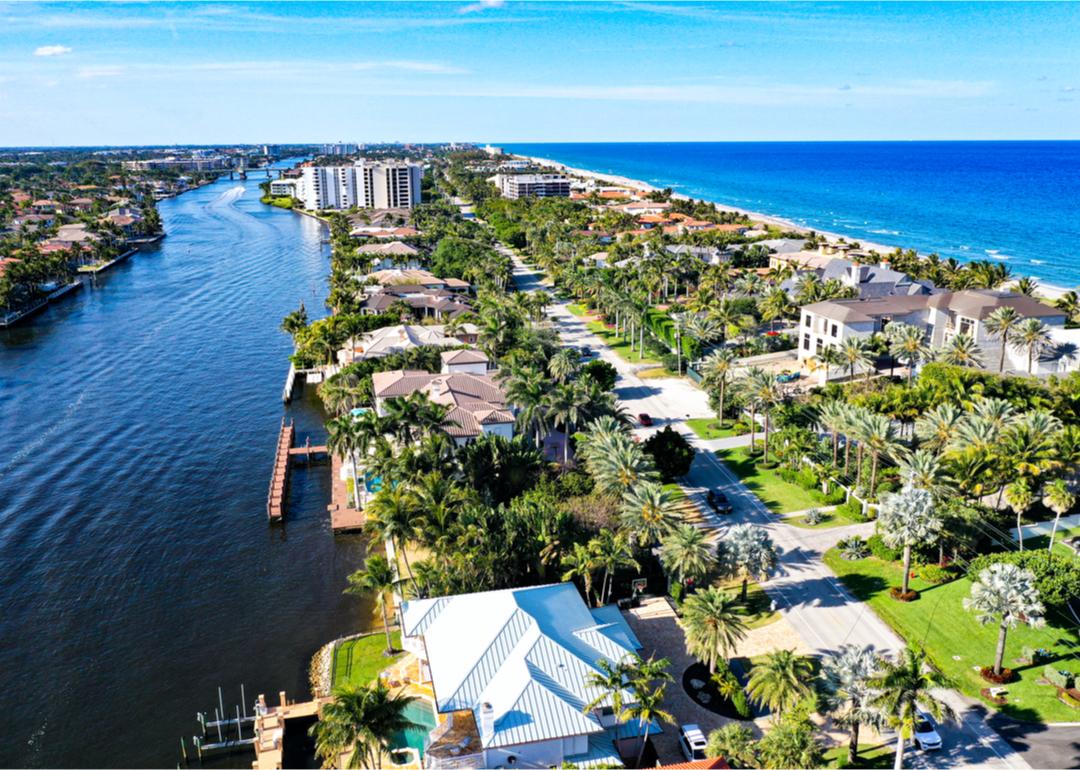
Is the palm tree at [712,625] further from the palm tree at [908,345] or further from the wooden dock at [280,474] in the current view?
the palm tree at [908,345]

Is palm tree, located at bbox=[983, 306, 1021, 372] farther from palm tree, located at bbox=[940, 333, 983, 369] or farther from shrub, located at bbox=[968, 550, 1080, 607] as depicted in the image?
shrub, located at bbox=[968, 550, 1080, 607]

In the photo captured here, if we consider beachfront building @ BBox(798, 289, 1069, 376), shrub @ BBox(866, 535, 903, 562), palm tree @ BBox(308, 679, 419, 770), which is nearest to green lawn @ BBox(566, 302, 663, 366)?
beachfront building @ BBox(798, 289, 1069, 376)

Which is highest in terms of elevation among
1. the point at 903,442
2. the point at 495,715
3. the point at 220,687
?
the point at 903,442

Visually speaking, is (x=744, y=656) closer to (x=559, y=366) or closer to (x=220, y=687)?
(x=220, y=687)

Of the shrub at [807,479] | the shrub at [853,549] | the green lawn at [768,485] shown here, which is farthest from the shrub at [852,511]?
the shrub at [853,549]

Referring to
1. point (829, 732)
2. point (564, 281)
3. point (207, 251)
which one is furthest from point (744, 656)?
point (207, 251)
